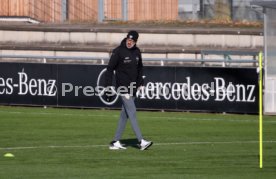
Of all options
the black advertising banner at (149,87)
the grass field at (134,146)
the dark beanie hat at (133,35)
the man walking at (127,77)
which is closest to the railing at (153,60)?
the black advertising banner at (149,87)

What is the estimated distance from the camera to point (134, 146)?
18.0 m

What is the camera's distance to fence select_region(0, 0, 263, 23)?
3675 centimetres

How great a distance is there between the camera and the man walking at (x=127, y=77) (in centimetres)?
1702

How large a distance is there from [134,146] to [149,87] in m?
9.42

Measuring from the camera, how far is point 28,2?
36375 millimetres

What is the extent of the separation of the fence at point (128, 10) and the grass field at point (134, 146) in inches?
418

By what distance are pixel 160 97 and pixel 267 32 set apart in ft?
11.6

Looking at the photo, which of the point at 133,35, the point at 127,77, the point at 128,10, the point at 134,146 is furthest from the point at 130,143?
the point at 128,10

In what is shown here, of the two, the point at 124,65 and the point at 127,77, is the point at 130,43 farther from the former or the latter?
the point at 127,77

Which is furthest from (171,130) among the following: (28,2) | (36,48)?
(28,2)

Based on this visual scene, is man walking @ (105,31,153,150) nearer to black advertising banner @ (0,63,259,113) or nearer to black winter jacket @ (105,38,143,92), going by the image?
black winter jacket @ (105,38,143,92)

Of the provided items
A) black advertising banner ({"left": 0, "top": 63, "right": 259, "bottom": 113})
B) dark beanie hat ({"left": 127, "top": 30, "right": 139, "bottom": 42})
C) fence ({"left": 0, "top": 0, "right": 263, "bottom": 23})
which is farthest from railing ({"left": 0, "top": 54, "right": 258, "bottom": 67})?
dark beanie hat ({"left": 127, "top": 30, "right": 139, "bottom": 42})

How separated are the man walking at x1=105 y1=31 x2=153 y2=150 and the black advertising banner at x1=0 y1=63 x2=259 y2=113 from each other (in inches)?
375

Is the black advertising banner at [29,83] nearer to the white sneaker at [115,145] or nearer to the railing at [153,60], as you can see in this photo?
the railing at [153,60]
